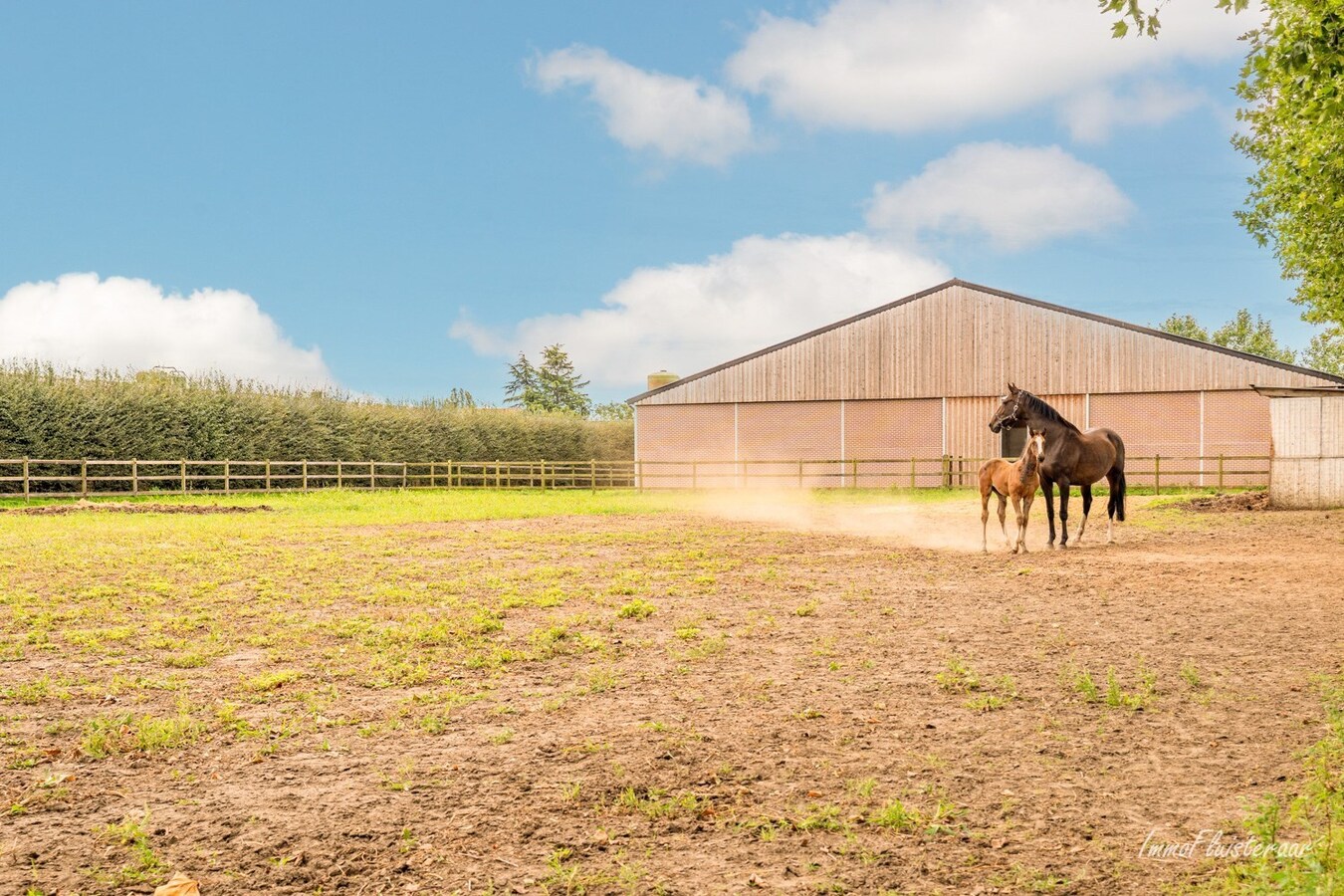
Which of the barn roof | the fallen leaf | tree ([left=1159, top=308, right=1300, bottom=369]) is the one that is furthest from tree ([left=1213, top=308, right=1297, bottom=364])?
the fallen leaf

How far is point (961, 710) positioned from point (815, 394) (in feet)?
98.5

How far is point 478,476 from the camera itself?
35594 mm

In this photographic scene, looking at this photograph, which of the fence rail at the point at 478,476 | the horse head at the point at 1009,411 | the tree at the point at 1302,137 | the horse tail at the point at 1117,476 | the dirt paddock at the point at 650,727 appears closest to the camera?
the dirt paddock at the point at 650,727

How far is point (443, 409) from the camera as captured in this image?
41094 millimetres

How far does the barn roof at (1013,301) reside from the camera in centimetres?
3042

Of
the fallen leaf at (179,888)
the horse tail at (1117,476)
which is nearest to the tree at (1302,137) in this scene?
the horse tail at (1117,476)

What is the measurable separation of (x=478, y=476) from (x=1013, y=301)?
66.1ft

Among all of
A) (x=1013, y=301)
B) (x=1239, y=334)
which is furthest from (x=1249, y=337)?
(x=1013, y=301)

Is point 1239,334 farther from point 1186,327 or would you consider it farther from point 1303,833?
point 1303,833

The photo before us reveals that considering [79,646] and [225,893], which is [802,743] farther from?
[79,646]

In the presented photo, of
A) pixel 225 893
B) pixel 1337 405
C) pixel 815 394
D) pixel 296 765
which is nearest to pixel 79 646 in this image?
pixel 296 765

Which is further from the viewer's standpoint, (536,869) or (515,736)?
(515,736)

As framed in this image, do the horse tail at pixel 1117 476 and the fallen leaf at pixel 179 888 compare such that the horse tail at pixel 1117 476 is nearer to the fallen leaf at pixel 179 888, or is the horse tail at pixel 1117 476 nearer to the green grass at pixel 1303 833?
the green grass at pixel 1303 833

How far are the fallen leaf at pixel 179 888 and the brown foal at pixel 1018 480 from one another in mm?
10972
